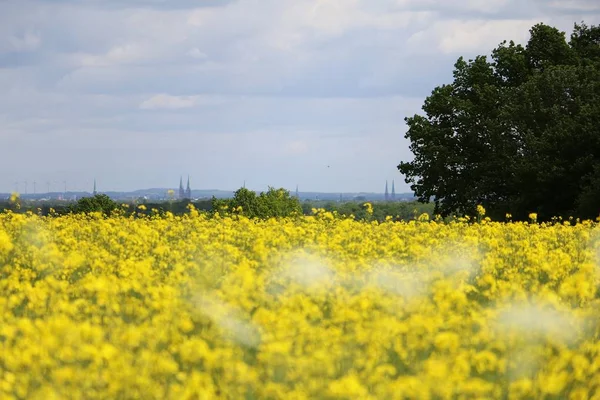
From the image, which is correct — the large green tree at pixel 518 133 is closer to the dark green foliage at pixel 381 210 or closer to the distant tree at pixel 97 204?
the dark green foliage at pixel 381 210

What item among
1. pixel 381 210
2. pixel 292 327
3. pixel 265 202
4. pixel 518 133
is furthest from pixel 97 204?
A: pixel 292 327

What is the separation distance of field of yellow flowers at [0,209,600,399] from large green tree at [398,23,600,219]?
2860cm

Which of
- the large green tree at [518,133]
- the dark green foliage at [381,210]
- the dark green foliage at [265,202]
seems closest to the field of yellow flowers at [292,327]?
the dark green foliage at [381,210]

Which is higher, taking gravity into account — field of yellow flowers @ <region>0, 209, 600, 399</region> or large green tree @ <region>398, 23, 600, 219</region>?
large green tree @ <region>398, 23, 600, 219</region>

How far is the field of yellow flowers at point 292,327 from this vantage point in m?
6.30

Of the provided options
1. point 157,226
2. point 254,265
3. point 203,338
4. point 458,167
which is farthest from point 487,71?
point 203,338

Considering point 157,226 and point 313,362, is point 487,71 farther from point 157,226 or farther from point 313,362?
point 313,362

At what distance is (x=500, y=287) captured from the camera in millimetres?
10266

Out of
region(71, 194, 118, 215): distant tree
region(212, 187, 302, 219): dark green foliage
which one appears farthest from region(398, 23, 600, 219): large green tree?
region(71, 194, 118, 215): distant tree

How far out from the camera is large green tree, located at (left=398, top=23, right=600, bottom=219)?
4072cm

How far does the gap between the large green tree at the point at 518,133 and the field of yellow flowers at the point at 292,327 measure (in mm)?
28597

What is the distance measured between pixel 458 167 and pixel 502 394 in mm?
42121

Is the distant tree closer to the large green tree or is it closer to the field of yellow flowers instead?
the large green tree

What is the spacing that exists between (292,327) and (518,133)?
130 ft
